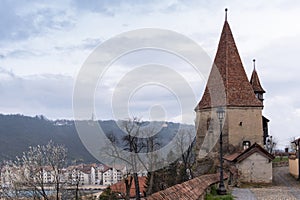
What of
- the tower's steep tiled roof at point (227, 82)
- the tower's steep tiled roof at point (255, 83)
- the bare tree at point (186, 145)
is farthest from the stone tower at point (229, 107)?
the bare tree at point (186, 145)

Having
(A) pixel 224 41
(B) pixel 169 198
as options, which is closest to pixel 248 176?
(A) pixel 224 41

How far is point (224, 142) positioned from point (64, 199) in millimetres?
13350

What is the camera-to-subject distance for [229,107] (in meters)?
34.6

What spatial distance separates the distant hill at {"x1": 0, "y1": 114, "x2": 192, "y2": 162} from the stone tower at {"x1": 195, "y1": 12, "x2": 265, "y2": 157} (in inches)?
149

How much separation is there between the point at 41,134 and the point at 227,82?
36.4 m

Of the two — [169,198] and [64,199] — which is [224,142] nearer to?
[64,199]

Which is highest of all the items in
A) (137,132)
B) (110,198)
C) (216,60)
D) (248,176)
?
(216,60)

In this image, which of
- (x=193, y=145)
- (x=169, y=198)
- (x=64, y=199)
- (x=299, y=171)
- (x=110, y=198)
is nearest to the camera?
(x=169, y=198)

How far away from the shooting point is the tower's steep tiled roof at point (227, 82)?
115 feet

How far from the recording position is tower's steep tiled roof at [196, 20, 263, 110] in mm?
35062

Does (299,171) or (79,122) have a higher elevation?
(79,122)

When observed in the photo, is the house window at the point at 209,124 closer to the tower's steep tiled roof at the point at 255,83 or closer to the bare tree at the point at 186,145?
the bare tree at the point at 186,145

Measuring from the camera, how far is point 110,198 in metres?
33.5

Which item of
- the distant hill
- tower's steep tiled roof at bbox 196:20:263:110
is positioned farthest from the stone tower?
the distant hill
